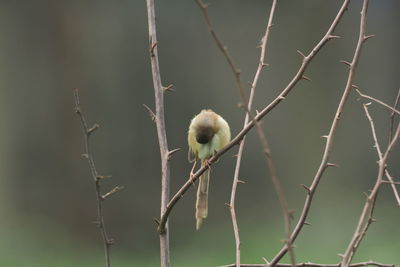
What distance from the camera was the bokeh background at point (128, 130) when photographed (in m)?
6.18

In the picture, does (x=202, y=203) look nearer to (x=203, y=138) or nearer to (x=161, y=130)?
(x=203, y=138)

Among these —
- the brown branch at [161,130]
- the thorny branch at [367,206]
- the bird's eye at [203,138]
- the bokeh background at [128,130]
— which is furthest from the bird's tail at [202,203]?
the bokeh background at [128,130]

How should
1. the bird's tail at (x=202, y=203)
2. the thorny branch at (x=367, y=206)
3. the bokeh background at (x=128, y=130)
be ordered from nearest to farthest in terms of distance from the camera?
1. the thorny branch at (x=367, y=206)
2. the bird's tail at (x=202, y=203)
3. the bokeh background at (x=128, y=130)

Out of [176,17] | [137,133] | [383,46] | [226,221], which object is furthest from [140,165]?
[383,46]

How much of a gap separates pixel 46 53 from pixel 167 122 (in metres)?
1.30

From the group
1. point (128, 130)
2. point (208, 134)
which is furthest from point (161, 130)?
point (128, 130)

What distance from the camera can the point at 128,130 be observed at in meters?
6.26

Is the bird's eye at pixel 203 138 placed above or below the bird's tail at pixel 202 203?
above

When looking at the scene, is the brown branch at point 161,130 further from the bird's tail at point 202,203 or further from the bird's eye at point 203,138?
the bird's eye at point 203,138

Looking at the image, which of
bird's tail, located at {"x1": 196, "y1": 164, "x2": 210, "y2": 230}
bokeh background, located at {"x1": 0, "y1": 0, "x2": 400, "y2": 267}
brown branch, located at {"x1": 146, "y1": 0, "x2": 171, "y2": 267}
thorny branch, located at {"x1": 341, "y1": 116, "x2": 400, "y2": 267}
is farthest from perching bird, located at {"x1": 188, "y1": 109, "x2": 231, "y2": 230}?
bokeh background, located at {"x1": 0, "y1": 0, "x2": 400, "y2": 267}

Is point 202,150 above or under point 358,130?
above

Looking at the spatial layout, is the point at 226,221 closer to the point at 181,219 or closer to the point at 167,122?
the point at 181,219

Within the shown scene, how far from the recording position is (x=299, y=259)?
543cm

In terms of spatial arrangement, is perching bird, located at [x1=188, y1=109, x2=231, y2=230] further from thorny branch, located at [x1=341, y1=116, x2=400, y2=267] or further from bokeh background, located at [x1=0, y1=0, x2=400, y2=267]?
bokeh background, located at [x1=0, y1=0, x2=400, y2=267]
